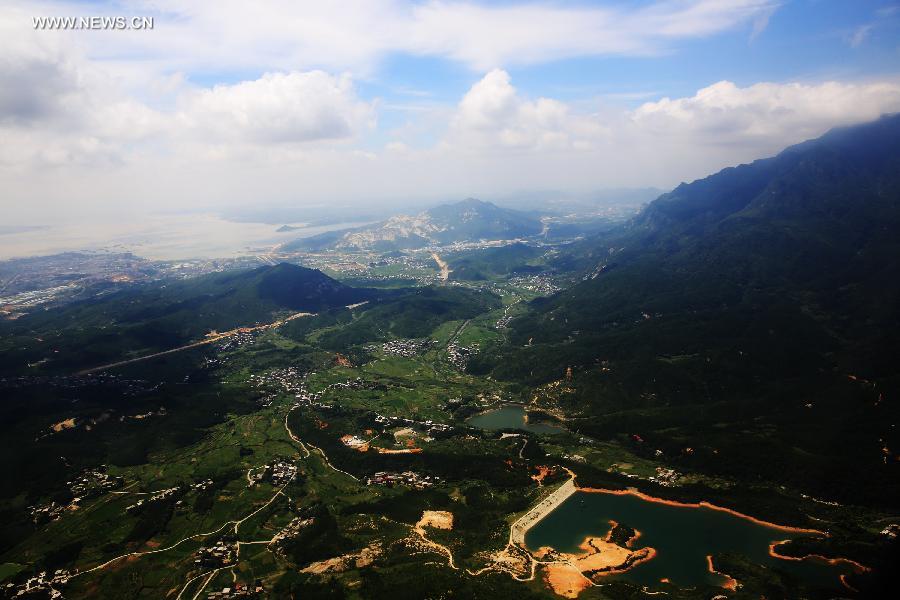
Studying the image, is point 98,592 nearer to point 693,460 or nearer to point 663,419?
point 693,460

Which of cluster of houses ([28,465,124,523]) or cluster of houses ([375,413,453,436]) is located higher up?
cluster of houses ([28,465,124,523])

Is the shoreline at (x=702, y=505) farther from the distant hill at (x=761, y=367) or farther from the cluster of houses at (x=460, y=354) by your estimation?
the cluster of houses at (x=460, y=354)

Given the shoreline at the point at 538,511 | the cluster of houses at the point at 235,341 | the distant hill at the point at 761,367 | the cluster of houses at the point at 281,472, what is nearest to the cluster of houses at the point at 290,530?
the cluster of houses at the point at 281,472

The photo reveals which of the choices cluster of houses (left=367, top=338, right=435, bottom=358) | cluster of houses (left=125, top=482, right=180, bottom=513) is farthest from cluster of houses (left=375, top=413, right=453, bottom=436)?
cluster of houses (left=367, top=338, right=435, bottom=358)

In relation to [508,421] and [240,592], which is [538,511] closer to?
[508,421]

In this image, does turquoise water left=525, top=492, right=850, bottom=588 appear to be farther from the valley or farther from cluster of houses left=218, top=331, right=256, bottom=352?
cluster of houses left=218, top=331, right=256, bottom=352

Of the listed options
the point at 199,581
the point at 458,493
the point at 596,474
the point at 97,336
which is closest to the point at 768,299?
the point at 596,474
